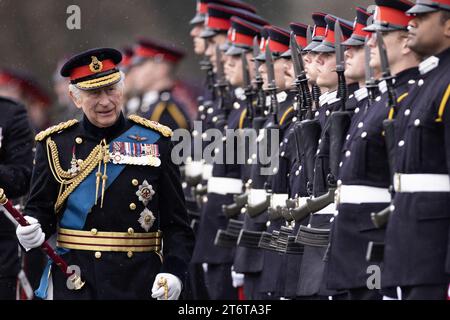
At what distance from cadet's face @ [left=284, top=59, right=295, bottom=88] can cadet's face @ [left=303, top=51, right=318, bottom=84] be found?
2.47 ft

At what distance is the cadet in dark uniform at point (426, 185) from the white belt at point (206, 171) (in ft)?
21.0

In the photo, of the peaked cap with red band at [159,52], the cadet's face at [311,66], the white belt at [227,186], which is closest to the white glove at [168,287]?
→ the cadet's face at [311,66]

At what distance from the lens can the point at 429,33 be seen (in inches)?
389

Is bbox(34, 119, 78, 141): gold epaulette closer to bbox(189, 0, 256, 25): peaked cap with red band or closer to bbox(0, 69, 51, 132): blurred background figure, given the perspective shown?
bbox(189, 0, 256, 25): peaked cap with red band

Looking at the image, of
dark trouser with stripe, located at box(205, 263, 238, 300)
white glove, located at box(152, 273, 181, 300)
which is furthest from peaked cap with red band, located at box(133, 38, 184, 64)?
white glove, located at box(152, 273, 181, 300)

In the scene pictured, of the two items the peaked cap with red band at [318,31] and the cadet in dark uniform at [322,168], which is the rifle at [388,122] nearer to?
the cadet in dark uniform at [322,168]

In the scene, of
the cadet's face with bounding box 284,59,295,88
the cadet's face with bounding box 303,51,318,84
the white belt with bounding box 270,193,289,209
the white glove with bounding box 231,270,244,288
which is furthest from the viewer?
the white glove with bounding box 231,270,244,288

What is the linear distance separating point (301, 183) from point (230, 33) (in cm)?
364

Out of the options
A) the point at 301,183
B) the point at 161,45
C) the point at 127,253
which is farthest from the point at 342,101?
the point at 161,45

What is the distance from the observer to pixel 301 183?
40.7 ft

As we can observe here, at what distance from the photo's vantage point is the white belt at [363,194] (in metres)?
10.7

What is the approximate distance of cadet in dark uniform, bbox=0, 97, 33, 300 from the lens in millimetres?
12695

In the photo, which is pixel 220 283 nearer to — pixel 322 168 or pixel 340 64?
pixel 322 168
